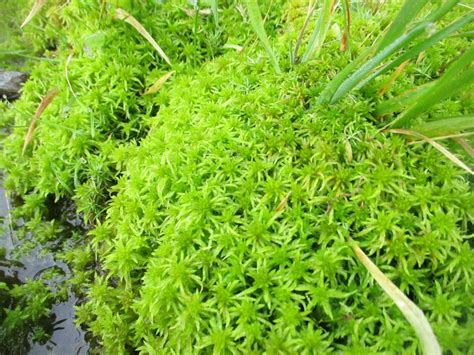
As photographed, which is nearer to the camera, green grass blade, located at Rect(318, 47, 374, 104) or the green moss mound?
the green moss mound

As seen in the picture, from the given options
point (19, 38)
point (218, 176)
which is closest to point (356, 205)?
point (218, 176)

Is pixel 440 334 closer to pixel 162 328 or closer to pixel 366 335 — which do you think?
pixel 366 335

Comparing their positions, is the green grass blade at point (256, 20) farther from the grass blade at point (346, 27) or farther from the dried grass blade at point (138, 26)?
the dried grass blade at point (138, 26)

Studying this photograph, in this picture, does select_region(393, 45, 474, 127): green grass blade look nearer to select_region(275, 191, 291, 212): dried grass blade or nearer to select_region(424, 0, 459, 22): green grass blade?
select_region(424, 0, 459, 22): green grass blade

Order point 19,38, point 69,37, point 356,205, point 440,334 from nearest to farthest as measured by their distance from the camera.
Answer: point 440,334
point 356,205
point 69,37
point 19,38

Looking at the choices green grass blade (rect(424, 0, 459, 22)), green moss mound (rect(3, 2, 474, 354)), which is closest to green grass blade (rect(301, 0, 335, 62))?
green moss mound (rect(3, 2, 474, 354))

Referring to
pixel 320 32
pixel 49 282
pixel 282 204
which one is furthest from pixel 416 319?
pixel 49 282
